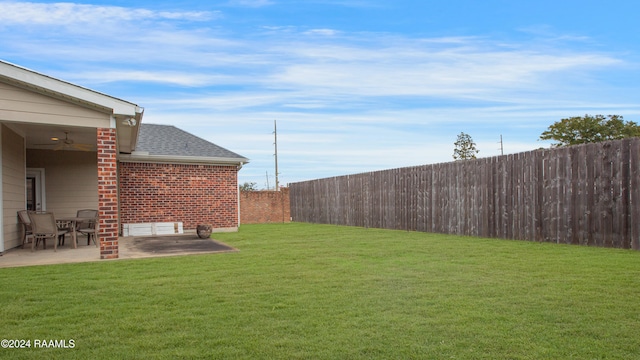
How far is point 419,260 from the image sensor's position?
8133 mm

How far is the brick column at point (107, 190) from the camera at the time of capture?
870cm

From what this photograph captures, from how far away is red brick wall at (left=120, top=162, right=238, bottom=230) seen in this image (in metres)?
15.3

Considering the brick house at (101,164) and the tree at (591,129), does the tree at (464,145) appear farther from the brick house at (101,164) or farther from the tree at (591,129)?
the brick house at (101,164)

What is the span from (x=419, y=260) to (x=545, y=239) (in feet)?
13.6

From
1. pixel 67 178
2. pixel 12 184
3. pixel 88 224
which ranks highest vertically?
pixel 67 178

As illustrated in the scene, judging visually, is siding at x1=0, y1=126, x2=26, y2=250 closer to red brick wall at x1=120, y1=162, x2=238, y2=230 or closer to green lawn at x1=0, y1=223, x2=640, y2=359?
green lawn at x1=0, y1=223, x2=640, y2=359

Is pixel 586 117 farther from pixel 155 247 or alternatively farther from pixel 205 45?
pixel 155 247

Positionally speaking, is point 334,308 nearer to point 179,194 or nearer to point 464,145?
point 179,194

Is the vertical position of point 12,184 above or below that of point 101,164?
below

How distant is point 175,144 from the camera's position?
17.0m

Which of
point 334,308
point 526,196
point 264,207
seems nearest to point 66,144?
point 334,308

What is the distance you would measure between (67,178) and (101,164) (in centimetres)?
703

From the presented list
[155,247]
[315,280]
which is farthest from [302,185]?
[315,280]

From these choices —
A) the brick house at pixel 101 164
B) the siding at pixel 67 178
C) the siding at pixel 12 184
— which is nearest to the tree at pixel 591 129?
the brick house at pixel 101 164
